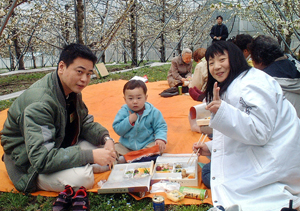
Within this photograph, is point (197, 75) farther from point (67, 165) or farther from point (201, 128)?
point (67, 165)

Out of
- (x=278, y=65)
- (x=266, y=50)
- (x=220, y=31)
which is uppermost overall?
(x=220, y=31)

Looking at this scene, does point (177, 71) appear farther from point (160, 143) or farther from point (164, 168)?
point (164, 168)

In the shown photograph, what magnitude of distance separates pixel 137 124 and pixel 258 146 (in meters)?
1.50

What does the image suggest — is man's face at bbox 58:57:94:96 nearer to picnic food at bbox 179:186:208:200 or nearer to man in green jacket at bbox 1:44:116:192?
man in green jacket at bbox 1:44:116:192

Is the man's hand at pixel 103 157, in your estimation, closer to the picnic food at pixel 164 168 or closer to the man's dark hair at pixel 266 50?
the picnic food at pixel 164 168

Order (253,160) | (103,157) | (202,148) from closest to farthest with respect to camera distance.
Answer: (253,160)
(103,157)
(202,148)

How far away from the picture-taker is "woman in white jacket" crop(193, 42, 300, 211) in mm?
1715

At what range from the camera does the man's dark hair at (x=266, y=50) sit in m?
3.25

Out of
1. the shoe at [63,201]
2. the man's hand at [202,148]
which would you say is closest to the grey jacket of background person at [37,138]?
the shoe at [63,201]

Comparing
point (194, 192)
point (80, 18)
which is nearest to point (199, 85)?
point (194, 192)

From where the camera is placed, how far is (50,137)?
7.38ft

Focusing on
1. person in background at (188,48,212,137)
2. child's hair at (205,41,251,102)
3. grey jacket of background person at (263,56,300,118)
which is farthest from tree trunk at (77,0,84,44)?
child's hair at (205,41,251,102)

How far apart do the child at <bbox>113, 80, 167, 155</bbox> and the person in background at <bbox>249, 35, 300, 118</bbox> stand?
4.59 feet

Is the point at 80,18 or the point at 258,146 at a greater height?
the point at 80,18
